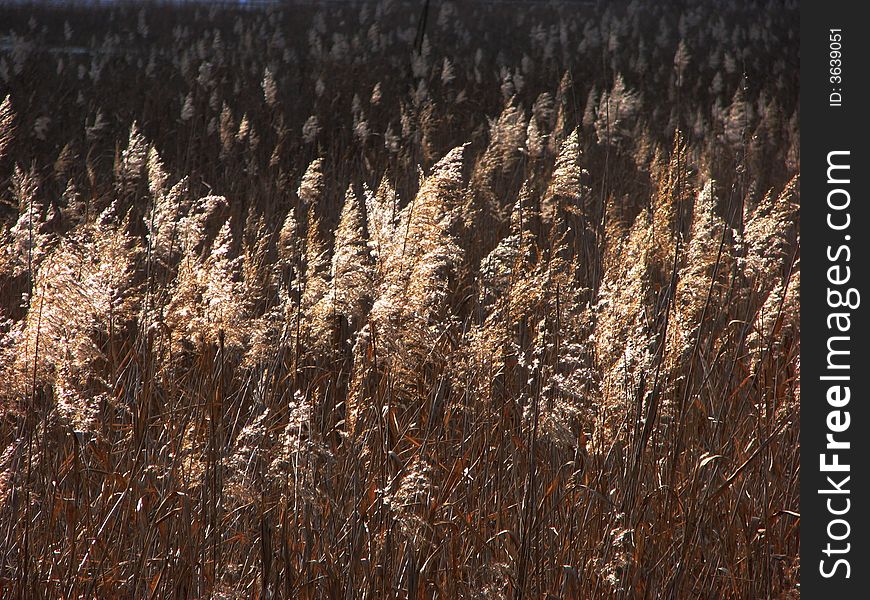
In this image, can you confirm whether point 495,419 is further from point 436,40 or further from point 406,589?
point 436,40

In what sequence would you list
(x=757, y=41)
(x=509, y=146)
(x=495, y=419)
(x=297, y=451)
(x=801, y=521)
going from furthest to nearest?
(x=757, y=41), (x=509, y=146), (x=495, y=419), (x=801, y=521), (x=297, y=451)

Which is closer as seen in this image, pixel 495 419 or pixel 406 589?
pixel 406 589

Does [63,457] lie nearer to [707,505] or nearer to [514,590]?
[514,590]

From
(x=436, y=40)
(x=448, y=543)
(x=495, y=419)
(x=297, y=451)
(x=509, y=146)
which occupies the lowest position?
(x=448, y=543)

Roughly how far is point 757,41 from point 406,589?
1220 cm

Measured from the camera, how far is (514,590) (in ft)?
6.31

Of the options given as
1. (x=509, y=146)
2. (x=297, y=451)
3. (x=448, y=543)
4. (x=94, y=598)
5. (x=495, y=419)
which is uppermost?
(x=509, y=146)

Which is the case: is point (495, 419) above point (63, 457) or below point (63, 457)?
above

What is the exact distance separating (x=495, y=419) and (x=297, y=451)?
765 millimetres

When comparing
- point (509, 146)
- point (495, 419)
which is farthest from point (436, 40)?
point (495, 419)

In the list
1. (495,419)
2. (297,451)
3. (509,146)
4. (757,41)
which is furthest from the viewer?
(757,41)

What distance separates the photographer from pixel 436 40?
12703 millimetres

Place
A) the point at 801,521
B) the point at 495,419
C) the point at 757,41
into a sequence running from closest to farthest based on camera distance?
1. the point at 801,521
2. the point at 495,419
3. the point at 757,41

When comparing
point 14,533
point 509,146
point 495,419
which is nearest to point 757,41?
point 509,146
